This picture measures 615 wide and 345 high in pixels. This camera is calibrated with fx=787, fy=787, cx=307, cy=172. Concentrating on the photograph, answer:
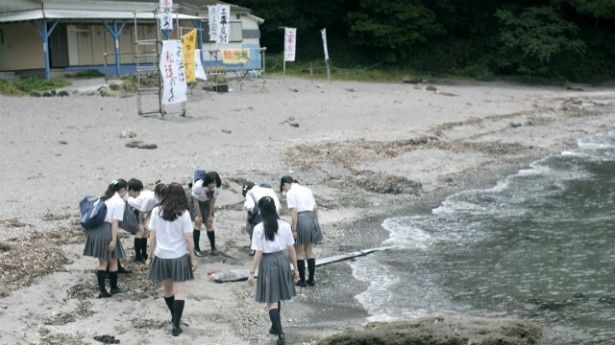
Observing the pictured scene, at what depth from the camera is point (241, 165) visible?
64.4ft

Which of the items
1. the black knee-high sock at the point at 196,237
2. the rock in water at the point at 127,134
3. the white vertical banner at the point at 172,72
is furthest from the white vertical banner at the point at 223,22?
the black knee-high sock at the point at 196,237

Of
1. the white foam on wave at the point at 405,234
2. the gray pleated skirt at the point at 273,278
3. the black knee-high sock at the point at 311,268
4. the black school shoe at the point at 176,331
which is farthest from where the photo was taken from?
the white foam on wave at the point at 405,234

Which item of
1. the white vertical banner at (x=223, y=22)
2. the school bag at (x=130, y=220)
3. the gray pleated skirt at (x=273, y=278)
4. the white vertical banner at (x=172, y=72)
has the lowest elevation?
the gray pleated skirt at (x=273, y=278)

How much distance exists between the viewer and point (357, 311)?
447 inches

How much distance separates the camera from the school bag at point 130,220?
1149cm

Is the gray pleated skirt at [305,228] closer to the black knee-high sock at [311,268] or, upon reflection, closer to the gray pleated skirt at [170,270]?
the black knee-high sock at [311,268]

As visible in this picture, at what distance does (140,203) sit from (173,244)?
2303 millimetres

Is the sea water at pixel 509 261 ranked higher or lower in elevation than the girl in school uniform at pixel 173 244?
lower

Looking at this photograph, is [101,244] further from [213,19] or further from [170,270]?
[213,19]

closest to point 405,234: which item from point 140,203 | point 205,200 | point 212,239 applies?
point 212,239

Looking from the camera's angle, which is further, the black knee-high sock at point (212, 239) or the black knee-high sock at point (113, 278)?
the black knee-high sock at point (212, 239)

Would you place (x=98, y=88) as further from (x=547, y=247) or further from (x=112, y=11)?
(x=547, y=247)

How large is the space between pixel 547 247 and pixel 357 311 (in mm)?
5599

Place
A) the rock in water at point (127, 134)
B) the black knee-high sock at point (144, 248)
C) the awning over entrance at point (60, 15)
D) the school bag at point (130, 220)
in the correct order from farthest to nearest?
1. the awning over entrance at point (60, 15)
2. the rock in water at point (127, 134)
3. the black knee-high sock at point (144, 248)
4. the school bag at point (130, 220)
